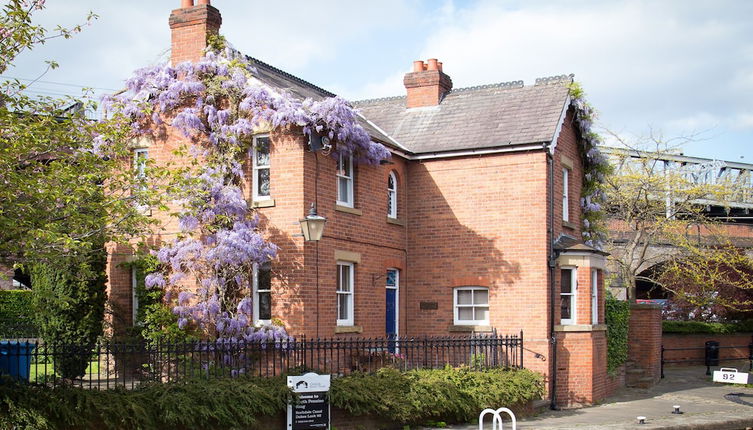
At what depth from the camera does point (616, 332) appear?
23.8 m

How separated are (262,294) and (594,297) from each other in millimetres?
8786

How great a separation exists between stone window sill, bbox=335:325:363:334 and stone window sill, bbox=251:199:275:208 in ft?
10.4

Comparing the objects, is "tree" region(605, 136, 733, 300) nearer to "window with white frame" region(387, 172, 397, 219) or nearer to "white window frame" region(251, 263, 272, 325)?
"window with white frame" region(387, 172, 397, 219)

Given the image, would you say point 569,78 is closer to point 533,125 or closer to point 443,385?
point 533,125

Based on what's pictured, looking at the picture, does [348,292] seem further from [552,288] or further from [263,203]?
[552,288]

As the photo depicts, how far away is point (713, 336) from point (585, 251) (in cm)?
1461

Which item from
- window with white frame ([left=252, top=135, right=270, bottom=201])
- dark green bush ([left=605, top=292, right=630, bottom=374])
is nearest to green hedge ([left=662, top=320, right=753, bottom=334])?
dark green bush ([left=605, top=292, right=630, bottom=374])

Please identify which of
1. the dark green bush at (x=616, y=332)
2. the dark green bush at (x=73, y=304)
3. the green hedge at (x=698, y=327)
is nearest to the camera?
the dark green bush at (x=73, y=304)

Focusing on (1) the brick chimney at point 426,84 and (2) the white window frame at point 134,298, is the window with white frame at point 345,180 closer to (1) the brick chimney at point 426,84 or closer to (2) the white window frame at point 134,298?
(2) the white window frame at point 134,298

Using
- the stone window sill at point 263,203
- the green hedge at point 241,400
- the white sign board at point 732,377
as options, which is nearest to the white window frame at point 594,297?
the white sign board at point 732,377

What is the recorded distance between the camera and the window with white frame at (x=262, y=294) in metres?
19.0

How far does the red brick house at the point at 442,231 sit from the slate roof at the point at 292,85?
0.22ft

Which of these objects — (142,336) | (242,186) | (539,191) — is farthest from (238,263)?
(539,191)

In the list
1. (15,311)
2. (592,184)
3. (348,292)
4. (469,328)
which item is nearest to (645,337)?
(592,184)
